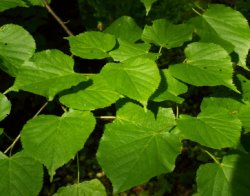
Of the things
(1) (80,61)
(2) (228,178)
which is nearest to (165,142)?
(2) (228,178)

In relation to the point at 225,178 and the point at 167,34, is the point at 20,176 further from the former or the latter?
the point at 167,34

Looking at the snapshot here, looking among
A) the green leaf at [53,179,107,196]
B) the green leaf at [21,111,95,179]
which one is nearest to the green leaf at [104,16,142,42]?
the green leaf at [21,111,95,179]

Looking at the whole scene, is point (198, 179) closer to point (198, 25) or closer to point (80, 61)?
point (198, 25)

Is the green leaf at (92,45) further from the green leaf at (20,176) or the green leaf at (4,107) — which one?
the green leaf at (20,176)

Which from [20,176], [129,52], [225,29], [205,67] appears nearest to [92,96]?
[129,52]

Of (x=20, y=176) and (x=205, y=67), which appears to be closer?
(x=20, y=176)

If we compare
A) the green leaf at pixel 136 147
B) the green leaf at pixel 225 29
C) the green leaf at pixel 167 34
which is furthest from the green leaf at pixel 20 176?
the green leaf at pixel 225 29
